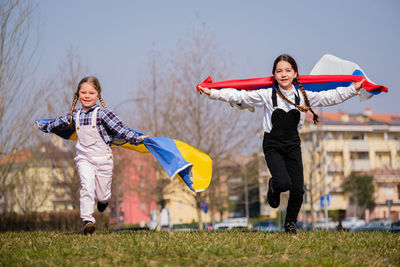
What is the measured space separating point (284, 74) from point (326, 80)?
1.33 metres

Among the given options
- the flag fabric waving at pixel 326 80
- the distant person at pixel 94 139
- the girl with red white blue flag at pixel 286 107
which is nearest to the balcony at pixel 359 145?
the flag fabric waving at pixel 326 80

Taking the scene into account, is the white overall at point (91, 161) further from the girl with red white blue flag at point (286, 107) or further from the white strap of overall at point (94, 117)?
the girl with red white blue flag at point (286, 107)

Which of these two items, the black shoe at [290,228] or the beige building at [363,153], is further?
the beige building at [363,153]

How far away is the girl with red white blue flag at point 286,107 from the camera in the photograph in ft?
25.2

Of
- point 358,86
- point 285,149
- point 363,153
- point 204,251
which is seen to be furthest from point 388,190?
point 204,251

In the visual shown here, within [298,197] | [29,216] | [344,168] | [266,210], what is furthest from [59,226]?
[266,210]

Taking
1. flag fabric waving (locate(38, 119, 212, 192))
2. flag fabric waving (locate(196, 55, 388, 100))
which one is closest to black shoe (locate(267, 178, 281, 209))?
flag fabric waving (locate(38, 119, 212, 192))

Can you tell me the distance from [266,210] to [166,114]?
4858cm

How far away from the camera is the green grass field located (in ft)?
17.5

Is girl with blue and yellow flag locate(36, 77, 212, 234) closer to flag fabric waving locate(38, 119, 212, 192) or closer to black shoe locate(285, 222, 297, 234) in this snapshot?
flag fabric waving locate(38, 119, 212, 192)

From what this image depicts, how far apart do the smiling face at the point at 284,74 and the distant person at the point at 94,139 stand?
2235mm

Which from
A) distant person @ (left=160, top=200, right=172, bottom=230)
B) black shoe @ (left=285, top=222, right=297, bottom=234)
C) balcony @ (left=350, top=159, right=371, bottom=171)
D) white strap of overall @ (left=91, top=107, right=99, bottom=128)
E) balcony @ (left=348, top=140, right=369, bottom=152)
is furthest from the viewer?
balcony @ (left=348, top=140, right=369, bottom=152)

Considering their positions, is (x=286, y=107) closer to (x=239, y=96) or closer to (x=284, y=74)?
(x=284, y=74)

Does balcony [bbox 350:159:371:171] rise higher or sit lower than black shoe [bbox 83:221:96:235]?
higher
